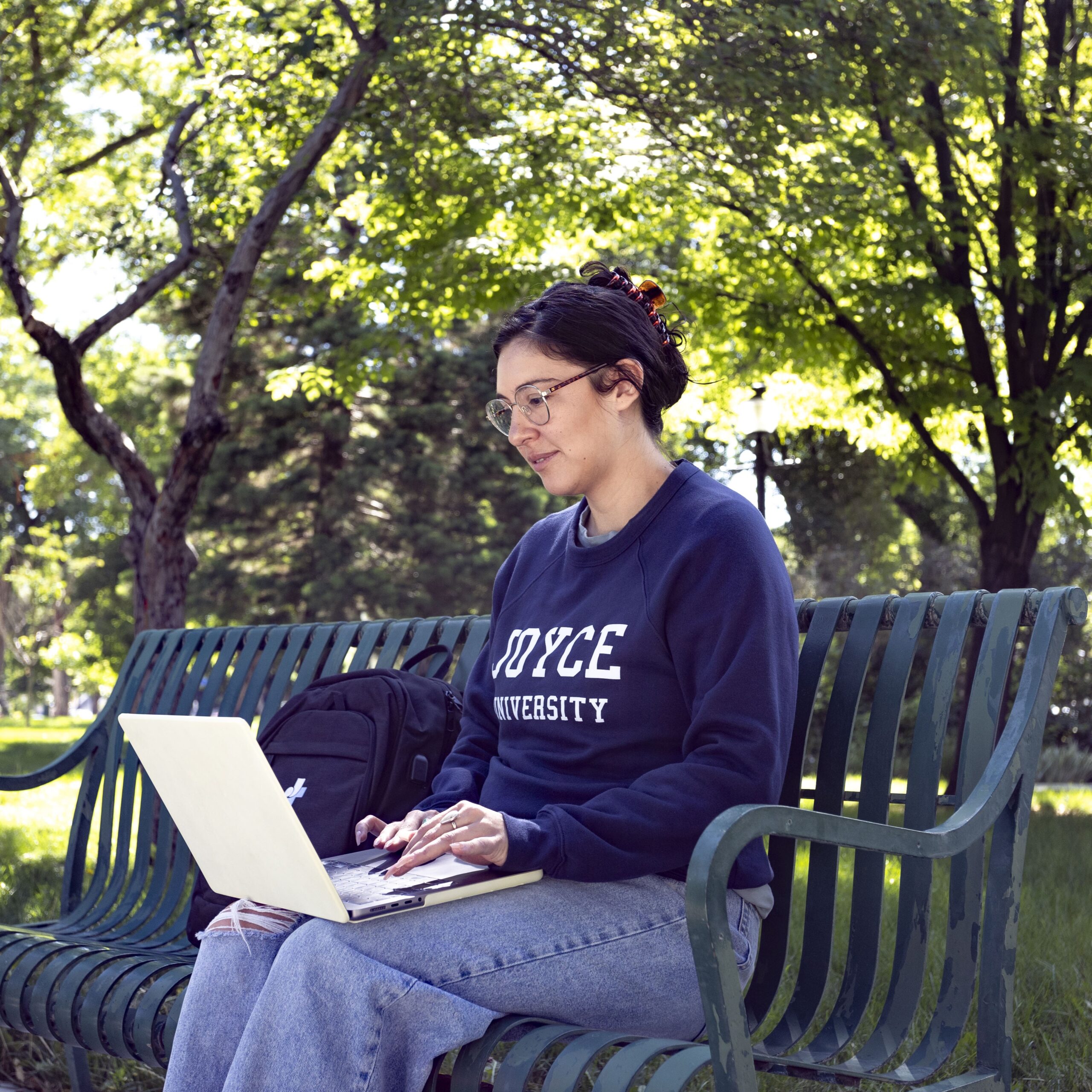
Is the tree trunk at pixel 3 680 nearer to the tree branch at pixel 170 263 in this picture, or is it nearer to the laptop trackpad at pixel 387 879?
the tree branch at pixel 170 263

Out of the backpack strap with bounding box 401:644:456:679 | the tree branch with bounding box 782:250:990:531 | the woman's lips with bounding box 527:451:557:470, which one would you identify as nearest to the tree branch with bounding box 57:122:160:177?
the tree branch with bounding box 782:250:990:531

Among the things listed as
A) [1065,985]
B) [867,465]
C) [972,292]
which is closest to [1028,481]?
[972,292]

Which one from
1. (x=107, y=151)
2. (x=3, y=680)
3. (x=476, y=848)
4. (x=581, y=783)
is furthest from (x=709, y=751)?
(x=3, y=680)

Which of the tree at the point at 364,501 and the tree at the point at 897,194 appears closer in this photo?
the tree at the point at 897,194

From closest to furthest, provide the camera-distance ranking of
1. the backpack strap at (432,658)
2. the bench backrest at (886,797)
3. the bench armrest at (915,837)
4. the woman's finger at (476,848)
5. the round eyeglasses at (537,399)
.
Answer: the bench armrest at (915,837), the woman's finger at (476,848), the bench backrest at (886,797), the round eyeglasses at (537,399), the backpack strap at (432,658)

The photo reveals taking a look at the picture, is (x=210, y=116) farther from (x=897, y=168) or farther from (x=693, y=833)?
(x=693, y=833)

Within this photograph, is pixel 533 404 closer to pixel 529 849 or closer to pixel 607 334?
pixel 607 334

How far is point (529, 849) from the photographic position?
205 centimetres

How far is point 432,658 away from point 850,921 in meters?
1.28

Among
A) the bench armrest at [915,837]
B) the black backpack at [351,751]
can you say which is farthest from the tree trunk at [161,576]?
the bench armrest at [915,837]

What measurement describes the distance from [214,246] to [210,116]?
153 centimetres

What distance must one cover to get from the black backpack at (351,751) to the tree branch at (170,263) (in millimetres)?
4625

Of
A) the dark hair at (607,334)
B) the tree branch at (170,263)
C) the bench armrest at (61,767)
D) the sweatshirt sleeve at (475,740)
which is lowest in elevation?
the bench armrest at (61,767)

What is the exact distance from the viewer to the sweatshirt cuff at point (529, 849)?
6.71 ft
